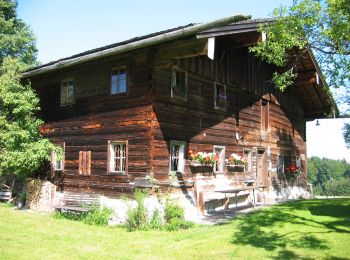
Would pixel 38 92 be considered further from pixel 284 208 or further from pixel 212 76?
pixel 284 208

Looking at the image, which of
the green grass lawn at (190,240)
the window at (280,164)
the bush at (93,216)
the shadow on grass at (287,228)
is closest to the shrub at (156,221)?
the green grass lawn at (190,240)

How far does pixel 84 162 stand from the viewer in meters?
15.4

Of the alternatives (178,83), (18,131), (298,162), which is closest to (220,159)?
(178,83)

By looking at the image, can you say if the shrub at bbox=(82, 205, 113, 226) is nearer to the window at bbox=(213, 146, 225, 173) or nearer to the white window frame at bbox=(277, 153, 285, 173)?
the window at bbox=(213, 146, 225, 173)

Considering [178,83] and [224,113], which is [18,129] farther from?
[224,113]

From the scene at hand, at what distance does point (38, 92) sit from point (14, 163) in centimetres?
433

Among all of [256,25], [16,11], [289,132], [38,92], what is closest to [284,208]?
[256,25]

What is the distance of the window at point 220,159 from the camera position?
1672 cm

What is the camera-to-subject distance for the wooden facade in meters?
13.4

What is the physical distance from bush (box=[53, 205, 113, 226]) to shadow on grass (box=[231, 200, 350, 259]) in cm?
442

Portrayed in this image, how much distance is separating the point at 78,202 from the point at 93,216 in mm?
1809

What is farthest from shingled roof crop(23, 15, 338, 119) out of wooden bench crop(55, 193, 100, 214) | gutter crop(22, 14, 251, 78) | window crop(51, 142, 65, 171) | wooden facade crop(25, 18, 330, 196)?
wooden bench crop(55, 193, 100, 214)

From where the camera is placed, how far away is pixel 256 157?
20031 mm

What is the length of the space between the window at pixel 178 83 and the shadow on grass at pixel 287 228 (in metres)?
5.06
